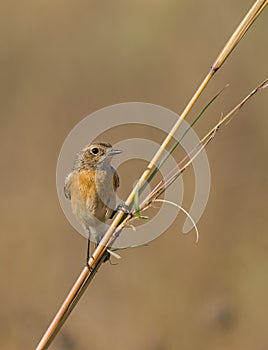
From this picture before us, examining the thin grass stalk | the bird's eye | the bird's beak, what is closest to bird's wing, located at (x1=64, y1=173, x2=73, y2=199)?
the bird's eye

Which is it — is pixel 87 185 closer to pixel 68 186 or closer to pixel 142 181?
pixel 68 186

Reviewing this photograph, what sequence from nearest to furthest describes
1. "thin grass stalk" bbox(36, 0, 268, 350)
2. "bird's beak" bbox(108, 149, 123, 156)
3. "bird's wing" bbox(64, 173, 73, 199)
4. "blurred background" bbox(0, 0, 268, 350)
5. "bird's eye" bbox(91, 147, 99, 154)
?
1. "thin grass stalk" bbox(36, 0, 268, 350)
2. "bird's beak" bbox(108, 149, 123, 156)
3. "bird's eye" bbox(91, 147, 99, 154)
4. "bird's wing" bbox(64, 173, 73, 199)
5. "blurred background" bbox(0, 0, 268, 350)

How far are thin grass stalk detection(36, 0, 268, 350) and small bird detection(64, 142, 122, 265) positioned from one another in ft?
3.74

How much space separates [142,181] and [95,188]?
4.39ft

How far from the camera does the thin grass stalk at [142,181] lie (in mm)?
2215

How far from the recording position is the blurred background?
5.56 metres

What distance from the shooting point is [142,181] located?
242cm

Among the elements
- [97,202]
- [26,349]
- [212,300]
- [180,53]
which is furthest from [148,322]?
[180,53]

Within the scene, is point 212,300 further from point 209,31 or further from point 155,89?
point 209,31

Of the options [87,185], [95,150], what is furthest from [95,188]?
[95,150]

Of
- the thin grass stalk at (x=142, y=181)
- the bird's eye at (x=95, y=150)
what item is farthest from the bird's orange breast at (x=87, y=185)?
the thin grass stalk at (x=142, y=181)

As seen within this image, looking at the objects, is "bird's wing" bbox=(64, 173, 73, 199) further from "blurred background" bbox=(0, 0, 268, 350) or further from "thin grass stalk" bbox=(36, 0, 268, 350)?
"thin grass stalk" bbox=(36, 0, 268, 350)

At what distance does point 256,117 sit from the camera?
6562mm

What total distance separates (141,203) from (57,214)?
13.7ft
